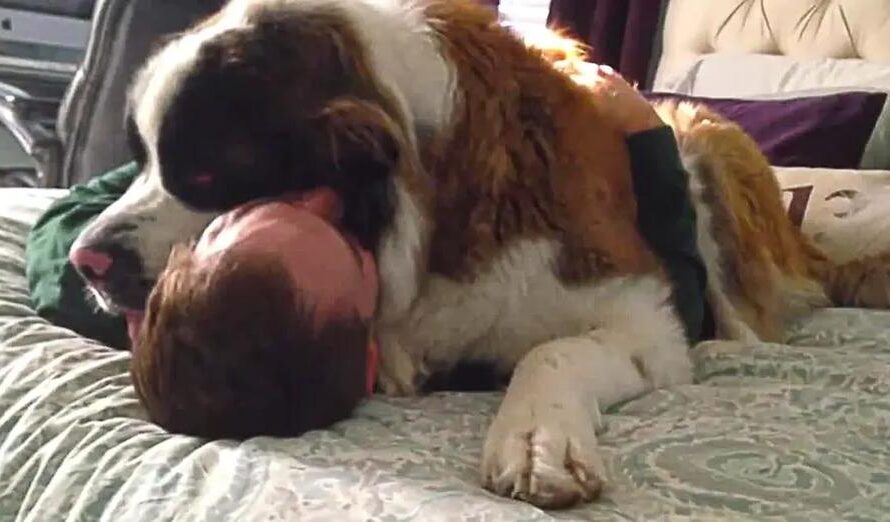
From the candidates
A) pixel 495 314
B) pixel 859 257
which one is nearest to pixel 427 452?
pixel 495 314

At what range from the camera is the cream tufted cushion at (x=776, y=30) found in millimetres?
2500

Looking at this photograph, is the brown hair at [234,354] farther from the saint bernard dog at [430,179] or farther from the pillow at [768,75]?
the pillow at [768,75]

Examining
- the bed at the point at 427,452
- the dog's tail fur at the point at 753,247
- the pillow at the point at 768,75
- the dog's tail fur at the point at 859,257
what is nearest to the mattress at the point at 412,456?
the bed at the point at 427,452

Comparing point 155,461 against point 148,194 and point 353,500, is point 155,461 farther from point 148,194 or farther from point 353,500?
point 148,194

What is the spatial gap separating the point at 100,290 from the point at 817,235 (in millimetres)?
1109

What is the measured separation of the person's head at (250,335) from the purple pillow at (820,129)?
1.11 metres

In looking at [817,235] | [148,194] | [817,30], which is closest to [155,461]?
[148,194]

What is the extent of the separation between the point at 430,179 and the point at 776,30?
1654mm

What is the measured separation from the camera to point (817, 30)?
2.58 meters

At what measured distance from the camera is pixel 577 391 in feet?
3.65

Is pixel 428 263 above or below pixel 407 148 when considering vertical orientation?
below

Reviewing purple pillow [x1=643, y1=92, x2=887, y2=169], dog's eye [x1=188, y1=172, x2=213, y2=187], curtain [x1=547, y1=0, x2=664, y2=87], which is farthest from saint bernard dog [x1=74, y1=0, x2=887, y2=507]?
curtain [x1=547, y1=0, x2=664, y2=87]

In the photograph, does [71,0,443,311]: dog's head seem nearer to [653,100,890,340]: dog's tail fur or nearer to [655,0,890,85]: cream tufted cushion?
[653,100,890,340]: dog's tail fur

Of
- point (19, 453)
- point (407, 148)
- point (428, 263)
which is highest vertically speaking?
point (407, 148)
